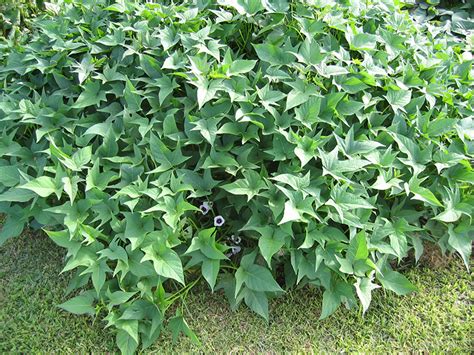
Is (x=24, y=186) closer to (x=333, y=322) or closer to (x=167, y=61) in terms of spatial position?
(x=167, y=61)

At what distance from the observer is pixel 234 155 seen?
2.20 meters

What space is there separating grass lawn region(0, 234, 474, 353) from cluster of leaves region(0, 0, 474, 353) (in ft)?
0.29

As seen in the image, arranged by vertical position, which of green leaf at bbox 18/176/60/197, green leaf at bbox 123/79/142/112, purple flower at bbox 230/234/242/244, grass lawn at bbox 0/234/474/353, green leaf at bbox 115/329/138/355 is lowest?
grass lawn at bbox 0/234/474/353

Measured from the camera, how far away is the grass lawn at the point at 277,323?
1957 millimetres

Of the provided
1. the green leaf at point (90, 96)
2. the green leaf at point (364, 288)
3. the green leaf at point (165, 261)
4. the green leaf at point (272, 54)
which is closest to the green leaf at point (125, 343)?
the green leaf at point (165, 261)

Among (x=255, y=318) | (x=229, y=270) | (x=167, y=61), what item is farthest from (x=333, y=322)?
(x=167, y=61)

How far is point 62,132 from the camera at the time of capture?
2.26 m

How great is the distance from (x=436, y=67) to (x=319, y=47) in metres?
0.66

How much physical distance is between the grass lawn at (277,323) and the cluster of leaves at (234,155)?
89 millimetres

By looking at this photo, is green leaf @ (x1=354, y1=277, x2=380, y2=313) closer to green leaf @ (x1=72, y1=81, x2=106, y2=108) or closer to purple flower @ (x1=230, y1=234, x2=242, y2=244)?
purple flower @ (x1=230, y1=234, x2=242, y2=244)

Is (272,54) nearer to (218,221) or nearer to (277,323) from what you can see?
(218,221)

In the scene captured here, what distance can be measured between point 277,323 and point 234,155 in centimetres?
71

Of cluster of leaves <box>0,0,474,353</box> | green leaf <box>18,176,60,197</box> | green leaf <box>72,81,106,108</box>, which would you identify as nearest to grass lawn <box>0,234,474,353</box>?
cluster of leaves <box>0,0,474,353</box>

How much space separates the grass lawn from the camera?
6.42 feet
